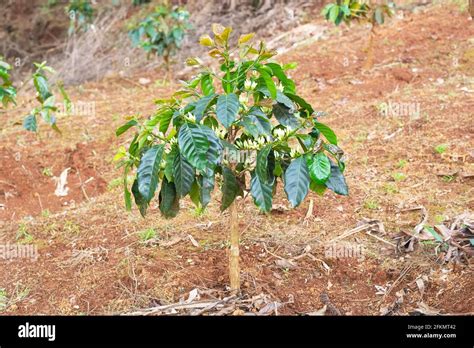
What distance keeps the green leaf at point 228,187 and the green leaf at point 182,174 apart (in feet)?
0.72

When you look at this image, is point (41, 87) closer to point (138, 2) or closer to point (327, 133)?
point (327, 133)

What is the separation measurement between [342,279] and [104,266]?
55.1 inches

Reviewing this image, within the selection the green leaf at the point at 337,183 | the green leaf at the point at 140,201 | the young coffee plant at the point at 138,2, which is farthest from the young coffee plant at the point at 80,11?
the green leaf at the point at 337,183

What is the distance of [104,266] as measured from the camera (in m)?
3.68

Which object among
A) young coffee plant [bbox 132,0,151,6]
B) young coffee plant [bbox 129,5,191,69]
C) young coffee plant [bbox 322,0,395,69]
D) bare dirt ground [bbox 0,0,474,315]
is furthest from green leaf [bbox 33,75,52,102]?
young coffee plant [bbox 132,0,151,6]

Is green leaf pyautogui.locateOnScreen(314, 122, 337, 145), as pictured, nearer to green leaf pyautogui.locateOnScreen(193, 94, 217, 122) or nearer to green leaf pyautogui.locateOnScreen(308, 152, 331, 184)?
green leaf pyautogui.locateOnScreen(308, 152, 331, 184)

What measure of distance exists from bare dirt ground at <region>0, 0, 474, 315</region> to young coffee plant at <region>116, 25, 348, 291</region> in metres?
0.70

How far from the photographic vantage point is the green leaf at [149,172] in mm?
2721

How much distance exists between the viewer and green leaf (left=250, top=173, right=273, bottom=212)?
2.78m

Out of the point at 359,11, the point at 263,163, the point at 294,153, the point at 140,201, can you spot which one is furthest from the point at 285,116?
the point at 359,11

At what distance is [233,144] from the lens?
302 centimetres

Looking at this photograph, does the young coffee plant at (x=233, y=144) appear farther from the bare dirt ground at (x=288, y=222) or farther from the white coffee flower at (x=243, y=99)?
the bare dirt ground at (x=288, y=222)
